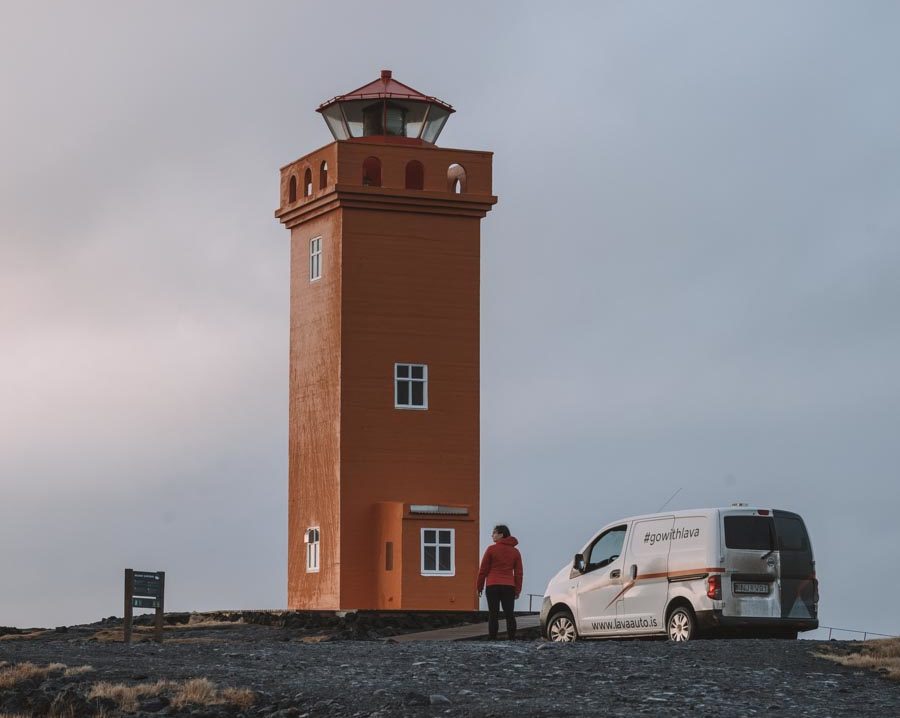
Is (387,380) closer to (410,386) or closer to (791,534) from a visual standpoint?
(410,386)

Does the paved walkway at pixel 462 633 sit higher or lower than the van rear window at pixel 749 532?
lower

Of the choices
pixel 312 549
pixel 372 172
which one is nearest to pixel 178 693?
pixel 312 549

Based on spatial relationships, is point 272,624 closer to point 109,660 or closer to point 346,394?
point 346,394

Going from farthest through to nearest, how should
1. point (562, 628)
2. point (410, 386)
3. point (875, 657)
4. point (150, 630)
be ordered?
point (410, 386)
point (150, 630)
point (562, 628)
point (875, 657)

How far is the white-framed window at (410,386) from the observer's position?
3744 cm

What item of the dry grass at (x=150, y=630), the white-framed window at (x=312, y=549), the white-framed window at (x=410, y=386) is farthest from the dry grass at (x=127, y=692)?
the white-framed window at (x=312, y=549)

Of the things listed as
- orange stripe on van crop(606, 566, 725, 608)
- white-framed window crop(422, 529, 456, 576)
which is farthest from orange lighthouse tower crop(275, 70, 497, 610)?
orange stripe on van crop(606, 566, 725, 608)

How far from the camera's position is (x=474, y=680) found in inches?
693

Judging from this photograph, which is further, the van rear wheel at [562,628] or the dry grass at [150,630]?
the dry grass at [150,630]

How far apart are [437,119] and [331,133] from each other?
2.51m

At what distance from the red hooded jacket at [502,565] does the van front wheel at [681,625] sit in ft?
9.61

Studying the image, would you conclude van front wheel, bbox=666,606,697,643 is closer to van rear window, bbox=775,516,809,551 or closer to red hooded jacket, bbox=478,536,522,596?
van rear window, bbox=775,516,809,551

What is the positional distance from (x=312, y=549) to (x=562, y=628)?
13.3m

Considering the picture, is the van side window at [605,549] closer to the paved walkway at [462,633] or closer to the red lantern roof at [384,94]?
the paved walkway at [462,633]
